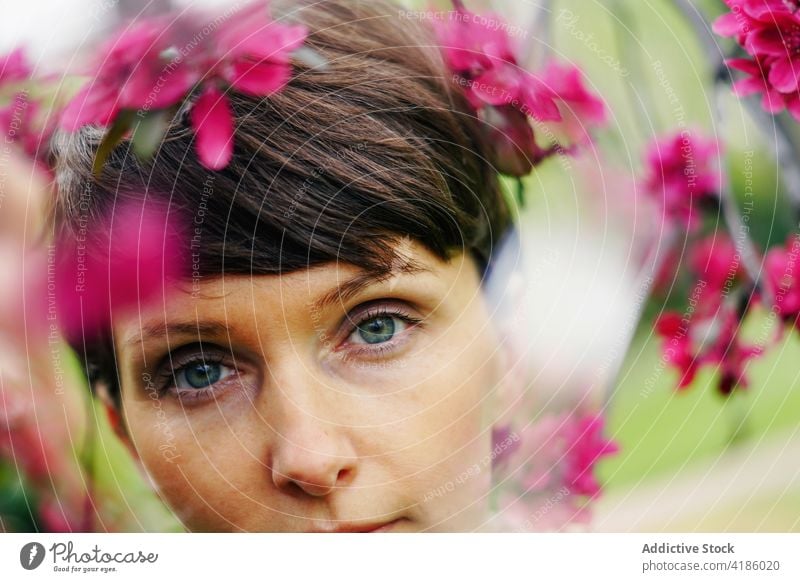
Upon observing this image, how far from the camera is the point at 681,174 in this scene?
0.83 metres

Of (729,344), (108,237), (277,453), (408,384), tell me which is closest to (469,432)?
(408,384)

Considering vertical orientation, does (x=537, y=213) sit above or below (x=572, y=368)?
above

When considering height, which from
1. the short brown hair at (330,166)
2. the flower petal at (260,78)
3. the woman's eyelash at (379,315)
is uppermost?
the flower petal at (260,78)

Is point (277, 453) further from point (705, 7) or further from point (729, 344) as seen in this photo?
→ point (705, 7)

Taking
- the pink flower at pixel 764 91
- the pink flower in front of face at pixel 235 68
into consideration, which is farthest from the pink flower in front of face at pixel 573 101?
the pink flower in front of face at pixel 235 68

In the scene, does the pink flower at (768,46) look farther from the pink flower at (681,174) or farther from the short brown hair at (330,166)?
the short brown hair at (330,166)

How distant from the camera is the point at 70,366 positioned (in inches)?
31.9

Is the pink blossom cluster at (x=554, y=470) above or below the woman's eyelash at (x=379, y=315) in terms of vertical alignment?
below

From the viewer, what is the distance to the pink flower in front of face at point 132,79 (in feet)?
2.59

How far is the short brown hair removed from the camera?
0.76 metres

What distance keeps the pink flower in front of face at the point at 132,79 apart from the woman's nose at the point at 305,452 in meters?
0.33

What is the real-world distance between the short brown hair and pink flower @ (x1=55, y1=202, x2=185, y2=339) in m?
0.02
